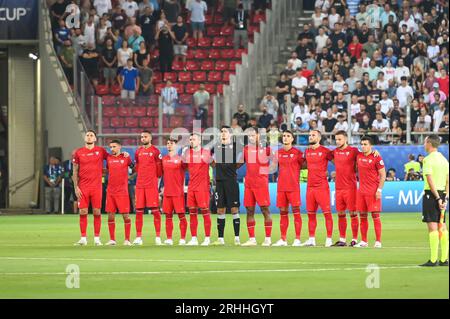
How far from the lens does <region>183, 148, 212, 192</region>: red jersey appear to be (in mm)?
23969

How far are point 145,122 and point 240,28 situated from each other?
6150mm

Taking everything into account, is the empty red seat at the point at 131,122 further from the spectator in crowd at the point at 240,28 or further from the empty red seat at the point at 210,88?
the spectator in crowd at the point at 240,28

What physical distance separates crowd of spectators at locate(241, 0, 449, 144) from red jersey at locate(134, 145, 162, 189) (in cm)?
1272

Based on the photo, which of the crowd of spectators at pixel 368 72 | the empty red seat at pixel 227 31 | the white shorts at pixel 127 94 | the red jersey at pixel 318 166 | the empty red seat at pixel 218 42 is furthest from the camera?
the empty red seat at pixel 227 31

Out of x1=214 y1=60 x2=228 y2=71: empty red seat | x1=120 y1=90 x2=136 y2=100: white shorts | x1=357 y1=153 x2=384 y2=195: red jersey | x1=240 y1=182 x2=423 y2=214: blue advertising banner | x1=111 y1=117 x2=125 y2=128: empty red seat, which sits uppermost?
x1=214 y1=60 x2=228 y2=71: empty red seat

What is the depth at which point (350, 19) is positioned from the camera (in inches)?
1614

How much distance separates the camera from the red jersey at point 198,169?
23969mm

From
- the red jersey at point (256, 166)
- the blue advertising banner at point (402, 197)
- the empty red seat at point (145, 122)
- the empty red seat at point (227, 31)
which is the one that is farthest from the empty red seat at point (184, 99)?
the red jersey at point (256, 166)

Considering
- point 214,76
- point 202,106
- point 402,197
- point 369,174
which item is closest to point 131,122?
point 202,106

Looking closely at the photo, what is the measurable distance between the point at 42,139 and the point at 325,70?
934 centimetres

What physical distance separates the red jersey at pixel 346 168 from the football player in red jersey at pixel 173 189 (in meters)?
3.03

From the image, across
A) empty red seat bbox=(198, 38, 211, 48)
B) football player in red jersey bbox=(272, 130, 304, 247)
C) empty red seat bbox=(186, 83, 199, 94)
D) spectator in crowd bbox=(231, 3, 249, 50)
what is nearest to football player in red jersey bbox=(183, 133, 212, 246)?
football player in red jersey bbox=(272, 130, 304, 247)

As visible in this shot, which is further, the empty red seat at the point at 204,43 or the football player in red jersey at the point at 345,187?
the empty red seat at the point at 204,43

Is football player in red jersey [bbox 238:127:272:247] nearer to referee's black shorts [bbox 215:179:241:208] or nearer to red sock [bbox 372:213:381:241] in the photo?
referee's black shorts [bbox 215:179:241:208]
